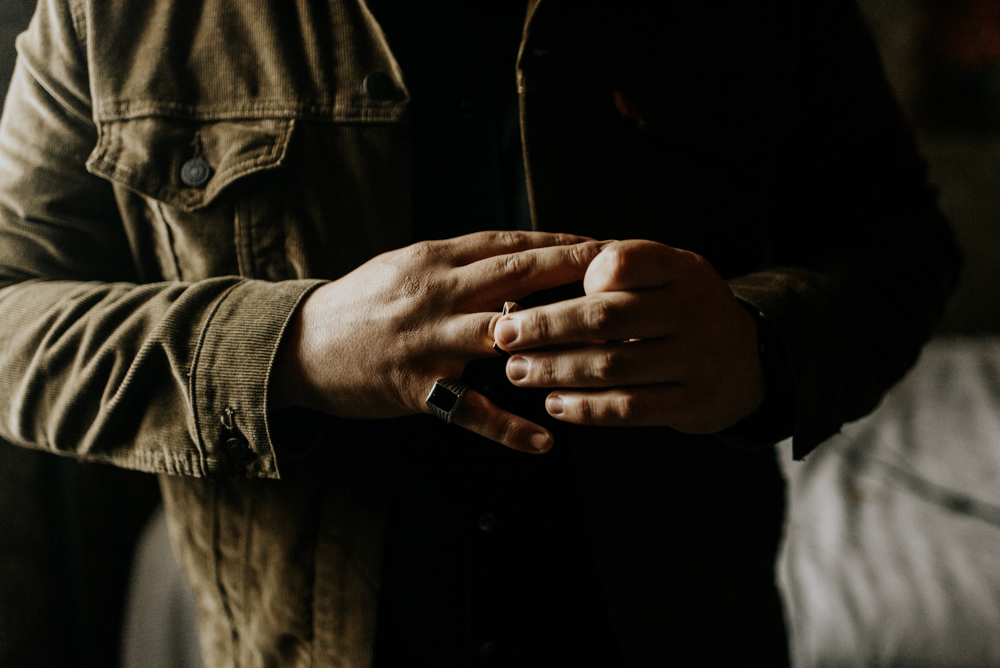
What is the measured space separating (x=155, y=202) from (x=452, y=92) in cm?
30

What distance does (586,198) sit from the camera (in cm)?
54

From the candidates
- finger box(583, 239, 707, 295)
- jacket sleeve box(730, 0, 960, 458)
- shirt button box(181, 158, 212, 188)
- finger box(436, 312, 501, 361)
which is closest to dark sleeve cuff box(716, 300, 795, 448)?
jacket sleeve box(730, 0, 960, 458)

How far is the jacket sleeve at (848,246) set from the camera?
52 cm

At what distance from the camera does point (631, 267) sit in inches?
14.8

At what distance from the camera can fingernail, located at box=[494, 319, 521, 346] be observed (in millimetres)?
378

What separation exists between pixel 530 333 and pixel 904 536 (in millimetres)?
1374

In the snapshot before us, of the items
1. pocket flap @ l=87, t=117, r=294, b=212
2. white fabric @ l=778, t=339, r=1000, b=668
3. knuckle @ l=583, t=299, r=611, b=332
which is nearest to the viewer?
knuckle @ l=583, t=299, r=611, b=332

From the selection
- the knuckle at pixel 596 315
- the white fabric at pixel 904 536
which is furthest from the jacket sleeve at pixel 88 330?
the white fabric at pixel 904 536

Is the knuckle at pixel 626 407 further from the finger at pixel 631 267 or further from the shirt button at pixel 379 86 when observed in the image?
the shirt button at pixel 379 86

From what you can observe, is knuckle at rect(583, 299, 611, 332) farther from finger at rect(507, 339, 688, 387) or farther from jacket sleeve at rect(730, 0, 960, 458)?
jacket sleeve at rect(730, 0, 960, 458)

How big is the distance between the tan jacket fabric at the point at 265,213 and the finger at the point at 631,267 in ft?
0.51

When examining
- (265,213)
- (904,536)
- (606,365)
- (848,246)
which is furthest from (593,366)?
(904,536)

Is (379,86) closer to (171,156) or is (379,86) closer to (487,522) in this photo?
(171,156)

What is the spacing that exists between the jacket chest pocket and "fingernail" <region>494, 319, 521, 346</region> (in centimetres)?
26
